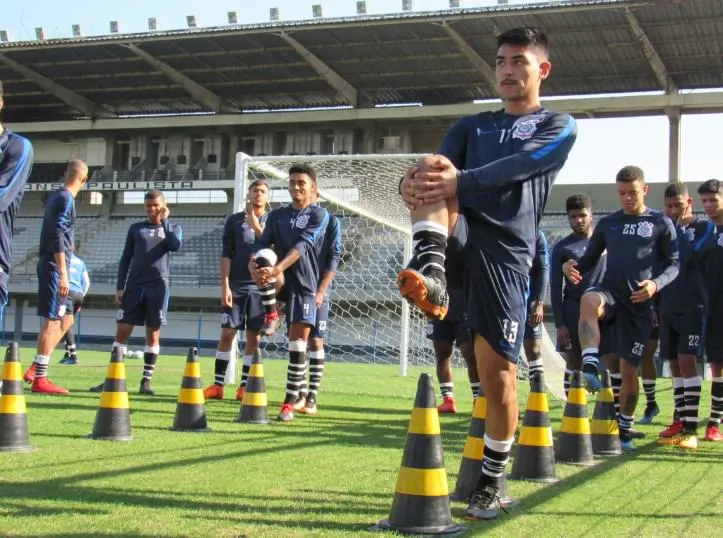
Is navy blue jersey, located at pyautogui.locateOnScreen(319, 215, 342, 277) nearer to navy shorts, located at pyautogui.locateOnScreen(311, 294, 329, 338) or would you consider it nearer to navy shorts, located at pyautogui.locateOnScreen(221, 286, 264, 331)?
navy shorts, located at pyautogui.locateOnScreen(311, 294, 329, 338)

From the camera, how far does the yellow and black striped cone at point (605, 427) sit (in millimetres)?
5957

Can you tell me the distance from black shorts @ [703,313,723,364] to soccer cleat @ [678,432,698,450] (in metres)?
0.87

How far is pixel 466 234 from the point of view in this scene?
361 cm

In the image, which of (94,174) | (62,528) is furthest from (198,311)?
(62,528)

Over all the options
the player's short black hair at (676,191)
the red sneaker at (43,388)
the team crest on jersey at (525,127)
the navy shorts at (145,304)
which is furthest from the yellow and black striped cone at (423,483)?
the navy shorts at (145,304)

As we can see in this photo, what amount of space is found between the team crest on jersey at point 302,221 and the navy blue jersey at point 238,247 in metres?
1.87

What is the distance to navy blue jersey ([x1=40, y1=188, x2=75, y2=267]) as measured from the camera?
8.39 metres

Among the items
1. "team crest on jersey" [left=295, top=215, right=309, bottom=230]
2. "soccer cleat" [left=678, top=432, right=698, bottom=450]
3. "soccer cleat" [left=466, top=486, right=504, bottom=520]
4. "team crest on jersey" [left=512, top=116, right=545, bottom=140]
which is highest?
"team crest on jersey" [left=512, top=116, right=545, bottom=140]

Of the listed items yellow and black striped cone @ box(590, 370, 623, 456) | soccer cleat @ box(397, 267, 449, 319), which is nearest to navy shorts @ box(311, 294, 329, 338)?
yellow and black striped cone @ box(590, 370, 623, 456)

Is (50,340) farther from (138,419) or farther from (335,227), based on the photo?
(335,227)

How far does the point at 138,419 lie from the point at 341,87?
30.0 m

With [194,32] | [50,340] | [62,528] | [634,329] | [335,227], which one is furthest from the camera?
[194,32]

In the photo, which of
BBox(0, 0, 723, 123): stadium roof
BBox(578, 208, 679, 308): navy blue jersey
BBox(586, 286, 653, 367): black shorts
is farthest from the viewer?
BBox(0, 0, 723, 123): stadium roof

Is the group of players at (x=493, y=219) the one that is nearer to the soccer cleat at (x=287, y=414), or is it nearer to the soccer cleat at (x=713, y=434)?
the soccer cleat at (x=287, y=414)
